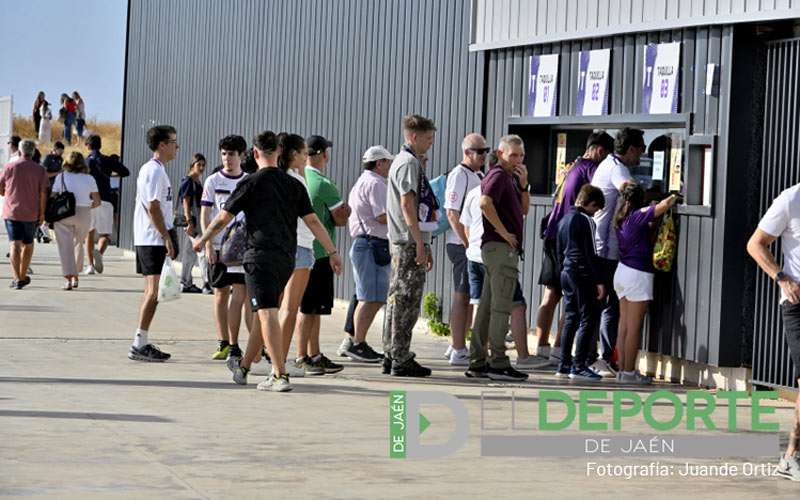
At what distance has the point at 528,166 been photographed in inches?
583

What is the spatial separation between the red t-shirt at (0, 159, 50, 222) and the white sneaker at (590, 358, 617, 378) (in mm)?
8413

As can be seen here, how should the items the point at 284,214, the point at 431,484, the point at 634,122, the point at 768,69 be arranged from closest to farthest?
the point at 431,484, the point at 284,214, the point at 768,69, the point at 634,122

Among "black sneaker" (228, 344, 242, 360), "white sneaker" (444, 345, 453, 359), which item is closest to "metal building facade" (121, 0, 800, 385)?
"white sneaker" (444, 345, 453, 359)

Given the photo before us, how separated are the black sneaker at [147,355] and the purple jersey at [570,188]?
3.39m

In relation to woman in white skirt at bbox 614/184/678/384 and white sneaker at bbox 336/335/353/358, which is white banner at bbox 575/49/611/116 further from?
white sneaker at bbox 336/335/353/358

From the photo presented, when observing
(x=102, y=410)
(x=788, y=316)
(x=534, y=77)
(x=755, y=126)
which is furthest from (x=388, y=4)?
(x=788, y=316)

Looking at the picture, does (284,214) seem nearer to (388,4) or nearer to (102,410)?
(102,410)

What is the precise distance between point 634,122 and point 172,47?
533 inches

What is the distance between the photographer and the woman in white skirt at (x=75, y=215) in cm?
1883

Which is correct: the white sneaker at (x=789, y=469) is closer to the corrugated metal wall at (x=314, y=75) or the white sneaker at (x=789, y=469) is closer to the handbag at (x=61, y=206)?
the corrugated metal wall at (x=314, y=75)

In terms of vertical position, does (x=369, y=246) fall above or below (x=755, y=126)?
below

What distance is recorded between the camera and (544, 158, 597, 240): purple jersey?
42.1ft

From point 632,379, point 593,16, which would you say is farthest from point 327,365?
point 593,16

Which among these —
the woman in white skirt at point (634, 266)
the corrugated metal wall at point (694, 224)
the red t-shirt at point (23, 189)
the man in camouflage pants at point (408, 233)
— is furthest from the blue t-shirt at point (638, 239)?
the red t-shirt at point (23, 189)
